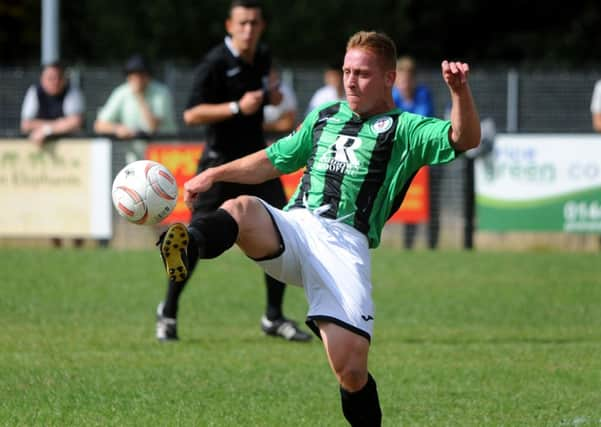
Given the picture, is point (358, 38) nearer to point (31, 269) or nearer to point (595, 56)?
point (31, 269)

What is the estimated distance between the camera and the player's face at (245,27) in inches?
367

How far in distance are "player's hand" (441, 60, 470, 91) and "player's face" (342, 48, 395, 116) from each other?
0.55 meters

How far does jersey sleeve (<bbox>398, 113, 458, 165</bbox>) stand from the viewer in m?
5.99

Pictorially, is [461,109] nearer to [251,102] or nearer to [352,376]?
[352,376]

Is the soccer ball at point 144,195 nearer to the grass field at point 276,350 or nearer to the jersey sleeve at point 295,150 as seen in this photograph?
the jersey sleeve at point 295,150

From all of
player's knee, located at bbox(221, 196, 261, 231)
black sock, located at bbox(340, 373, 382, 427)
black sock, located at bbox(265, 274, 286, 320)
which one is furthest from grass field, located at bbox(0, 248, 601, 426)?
player's knee, located at bbox(221, 196, 261, 231)

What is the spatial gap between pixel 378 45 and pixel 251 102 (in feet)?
10.0

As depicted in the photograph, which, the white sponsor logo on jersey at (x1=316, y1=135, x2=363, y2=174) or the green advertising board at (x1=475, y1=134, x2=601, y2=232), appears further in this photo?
the green advertising board at (x1=475, y1=134, x2=601, y2=232)

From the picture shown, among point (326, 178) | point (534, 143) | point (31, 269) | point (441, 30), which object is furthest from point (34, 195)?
point (441, 30)

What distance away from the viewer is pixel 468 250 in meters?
15.2

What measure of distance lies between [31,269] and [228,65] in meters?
4.50

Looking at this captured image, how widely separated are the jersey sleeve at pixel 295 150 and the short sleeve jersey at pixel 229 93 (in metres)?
3.07

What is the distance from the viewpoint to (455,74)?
5.61 metres

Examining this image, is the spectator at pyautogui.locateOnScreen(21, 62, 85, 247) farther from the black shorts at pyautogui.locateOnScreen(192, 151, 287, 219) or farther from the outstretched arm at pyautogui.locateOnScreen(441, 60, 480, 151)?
the outstretched arm at pyautogui.locateOnScreen(441, 60, 480, 151)
